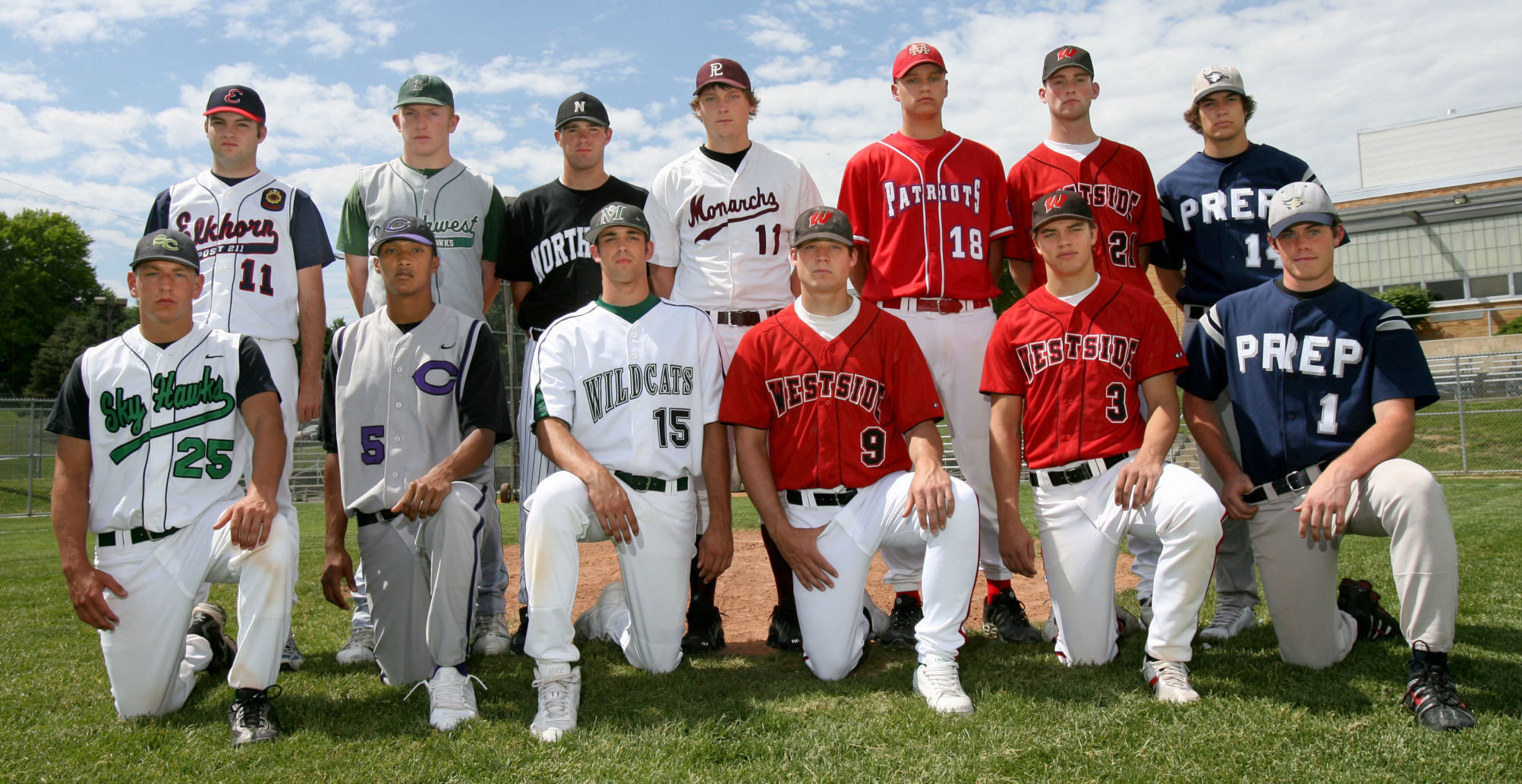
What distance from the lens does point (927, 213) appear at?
445cm

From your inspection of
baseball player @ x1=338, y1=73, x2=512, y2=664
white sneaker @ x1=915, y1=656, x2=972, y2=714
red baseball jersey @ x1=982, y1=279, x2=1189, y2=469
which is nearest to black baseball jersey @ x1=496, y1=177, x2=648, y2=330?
baseball player @ x1=338, y1=73, x2=512, y2=664

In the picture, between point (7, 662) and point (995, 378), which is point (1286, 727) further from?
point (7, 662)

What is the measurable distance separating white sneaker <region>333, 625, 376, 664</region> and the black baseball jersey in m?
1.71

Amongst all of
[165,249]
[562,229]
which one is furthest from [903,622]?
[165,249]

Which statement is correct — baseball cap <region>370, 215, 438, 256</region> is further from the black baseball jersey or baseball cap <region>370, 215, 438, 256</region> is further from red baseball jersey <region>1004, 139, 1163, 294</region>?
red baseball jersey <region>1004, 139, 1163, 294</region>

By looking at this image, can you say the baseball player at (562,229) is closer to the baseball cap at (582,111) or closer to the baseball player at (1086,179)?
the baseball cap at (582,111)

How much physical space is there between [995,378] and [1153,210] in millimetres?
1460

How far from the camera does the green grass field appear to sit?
2.64 metres

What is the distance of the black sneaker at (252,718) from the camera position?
306 cm

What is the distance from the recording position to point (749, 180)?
15.1ft

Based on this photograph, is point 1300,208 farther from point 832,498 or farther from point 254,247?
point 254,247

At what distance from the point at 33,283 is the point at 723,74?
55.9 m

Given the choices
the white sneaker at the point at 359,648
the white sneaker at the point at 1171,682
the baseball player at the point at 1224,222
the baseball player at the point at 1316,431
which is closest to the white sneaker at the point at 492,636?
the white sneaker at the point at 359,648

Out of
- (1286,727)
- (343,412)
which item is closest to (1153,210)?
(1286,727)
